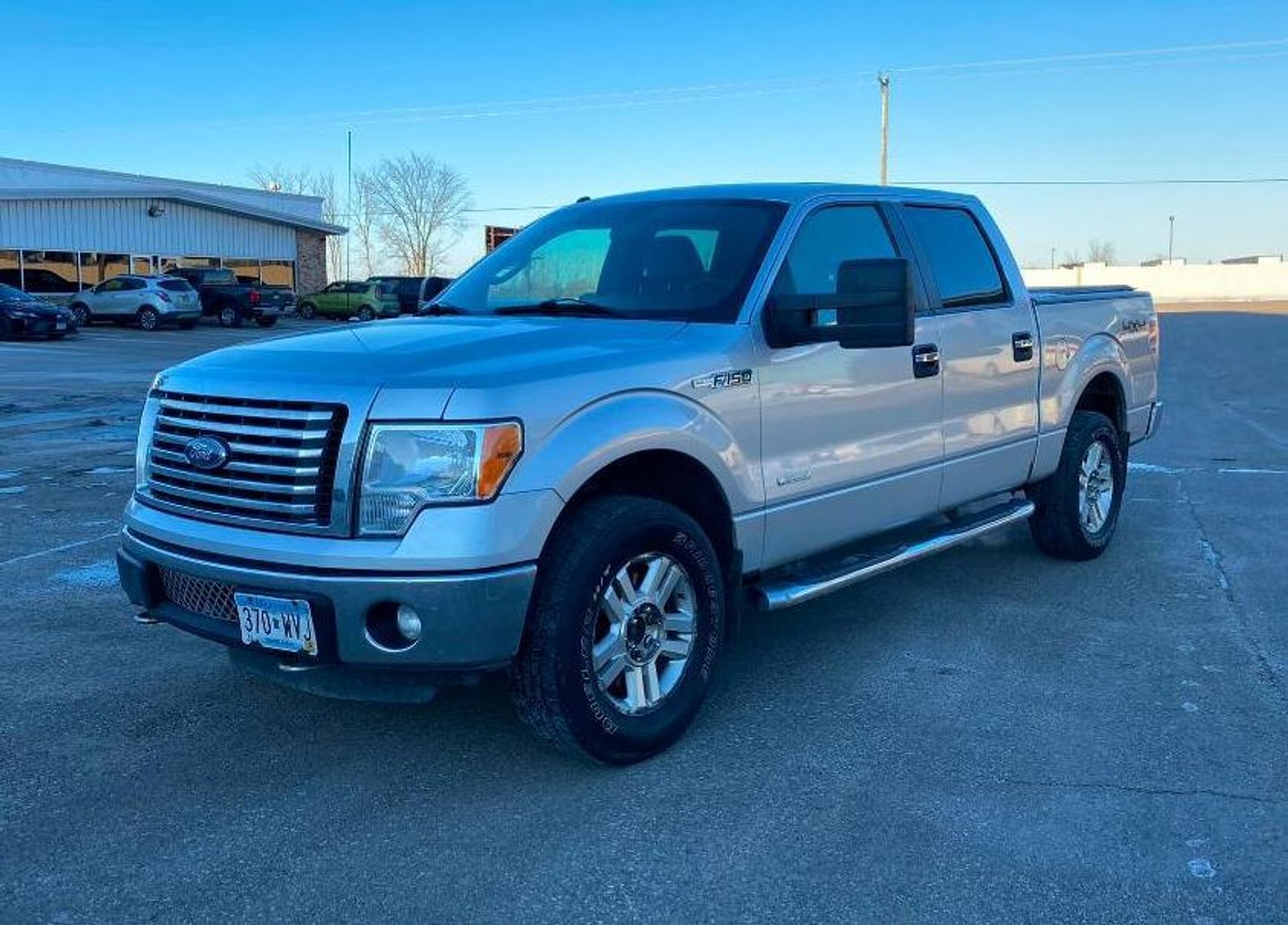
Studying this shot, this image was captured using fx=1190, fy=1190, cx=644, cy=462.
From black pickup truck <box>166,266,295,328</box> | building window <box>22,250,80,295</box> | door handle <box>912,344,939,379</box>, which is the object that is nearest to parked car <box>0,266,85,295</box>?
building window <box>22,250,80,295</box>

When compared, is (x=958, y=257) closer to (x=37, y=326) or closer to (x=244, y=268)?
(x=37, y=326)

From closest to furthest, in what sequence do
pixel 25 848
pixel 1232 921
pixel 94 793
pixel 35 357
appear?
pixel 1232 921
pixel 25 848
pixel 94 793
pixel 35 357

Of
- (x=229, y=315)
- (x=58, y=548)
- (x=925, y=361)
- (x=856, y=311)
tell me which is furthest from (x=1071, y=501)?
(x=229, y=315)

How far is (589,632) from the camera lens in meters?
3.72

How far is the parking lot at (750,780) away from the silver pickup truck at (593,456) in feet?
1.33

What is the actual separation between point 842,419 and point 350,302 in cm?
3858

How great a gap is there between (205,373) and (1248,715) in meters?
3.88

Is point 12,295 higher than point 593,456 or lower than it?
higher

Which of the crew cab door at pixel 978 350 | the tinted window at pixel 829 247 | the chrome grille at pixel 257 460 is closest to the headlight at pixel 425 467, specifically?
the chrome grille at pixel 257 460

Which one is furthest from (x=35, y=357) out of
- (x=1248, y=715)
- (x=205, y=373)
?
(x=1248, y=715)

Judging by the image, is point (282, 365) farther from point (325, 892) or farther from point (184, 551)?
point (325, 892)

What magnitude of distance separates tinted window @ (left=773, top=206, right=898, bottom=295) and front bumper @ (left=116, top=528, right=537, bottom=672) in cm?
175

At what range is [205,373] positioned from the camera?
3.88 metres

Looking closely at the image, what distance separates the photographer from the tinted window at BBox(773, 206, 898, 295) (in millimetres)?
4684
